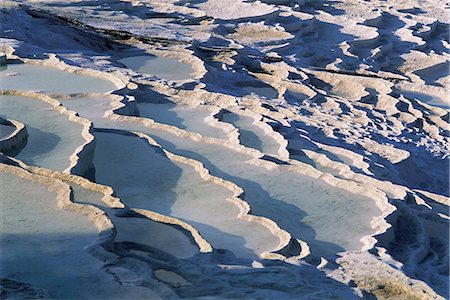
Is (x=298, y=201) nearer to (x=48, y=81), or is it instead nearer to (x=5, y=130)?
(x=5, y=130)

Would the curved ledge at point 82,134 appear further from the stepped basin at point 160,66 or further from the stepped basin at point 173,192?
the stepped basin at point 160,66

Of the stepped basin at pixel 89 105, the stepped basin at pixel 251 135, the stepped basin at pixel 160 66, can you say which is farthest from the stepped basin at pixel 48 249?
the stepped basin at pixel 160 66

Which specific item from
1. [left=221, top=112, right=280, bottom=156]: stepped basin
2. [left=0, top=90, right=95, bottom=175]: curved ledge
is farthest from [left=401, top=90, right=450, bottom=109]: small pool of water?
[left=0, top=90, right=95, bottom=175]: curved ledge

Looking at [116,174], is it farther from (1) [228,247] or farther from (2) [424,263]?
(2) [424,263]

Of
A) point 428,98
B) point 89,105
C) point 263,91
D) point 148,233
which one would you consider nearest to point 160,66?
point 263,91

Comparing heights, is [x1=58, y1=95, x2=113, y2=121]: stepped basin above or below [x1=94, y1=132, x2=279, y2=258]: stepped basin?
below

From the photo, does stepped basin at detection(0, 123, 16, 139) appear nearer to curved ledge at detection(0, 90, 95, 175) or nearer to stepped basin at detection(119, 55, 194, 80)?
curved ledge at detection(0, 90, 95, 175)
